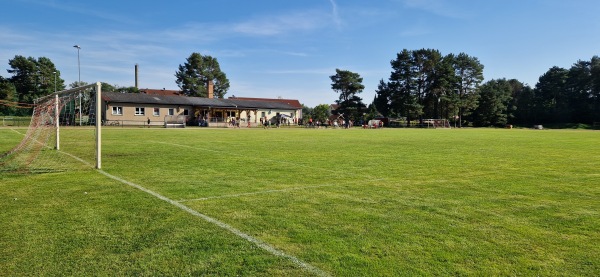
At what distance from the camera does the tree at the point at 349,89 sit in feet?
279

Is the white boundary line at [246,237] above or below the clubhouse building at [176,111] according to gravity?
below

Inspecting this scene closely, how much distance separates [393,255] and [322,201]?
273cm

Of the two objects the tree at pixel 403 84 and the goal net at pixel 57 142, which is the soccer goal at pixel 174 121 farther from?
the tree at pixel 403 84

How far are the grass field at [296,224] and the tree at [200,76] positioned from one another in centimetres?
8800

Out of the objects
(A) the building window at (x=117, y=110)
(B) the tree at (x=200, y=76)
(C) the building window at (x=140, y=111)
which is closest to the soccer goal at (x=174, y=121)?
(C) the building window at (x=140, y=111)

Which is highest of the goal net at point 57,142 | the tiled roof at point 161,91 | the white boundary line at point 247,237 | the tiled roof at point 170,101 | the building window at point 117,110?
the tiled roof at point 161,91

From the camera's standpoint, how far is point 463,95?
87812 millimetres

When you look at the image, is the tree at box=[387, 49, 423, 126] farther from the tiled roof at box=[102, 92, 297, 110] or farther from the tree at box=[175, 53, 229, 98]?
the tree at box=[175, 53, 229, 98]

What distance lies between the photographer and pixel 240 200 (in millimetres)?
6824

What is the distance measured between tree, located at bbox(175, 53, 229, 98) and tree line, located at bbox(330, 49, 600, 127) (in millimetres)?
32461

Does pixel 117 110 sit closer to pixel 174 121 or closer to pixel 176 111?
pixel 174 121

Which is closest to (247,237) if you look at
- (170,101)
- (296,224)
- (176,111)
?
(296,224)

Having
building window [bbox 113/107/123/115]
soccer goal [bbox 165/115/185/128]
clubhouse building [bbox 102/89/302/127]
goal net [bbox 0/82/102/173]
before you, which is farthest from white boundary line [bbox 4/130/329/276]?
building window [bbox 113/107/123/115]

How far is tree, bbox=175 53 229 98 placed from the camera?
9456 centimetres
